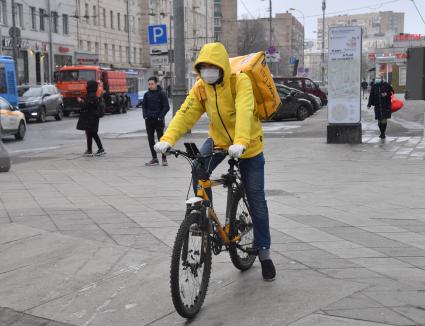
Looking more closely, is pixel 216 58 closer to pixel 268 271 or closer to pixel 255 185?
pixel 255 185

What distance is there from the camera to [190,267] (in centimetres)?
445

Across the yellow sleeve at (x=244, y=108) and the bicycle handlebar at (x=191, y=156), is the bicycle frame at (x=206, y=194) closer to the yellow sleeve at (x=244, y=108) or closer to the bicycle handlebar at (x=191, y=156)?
A: the bicycle handlebar at (x=191, y=156)

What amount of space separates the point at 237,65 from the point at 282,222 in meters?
2.84

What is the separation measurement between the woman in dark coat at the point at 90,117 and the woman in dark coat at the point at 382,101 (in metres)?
7.67

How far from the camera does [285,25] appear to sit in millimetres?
142625

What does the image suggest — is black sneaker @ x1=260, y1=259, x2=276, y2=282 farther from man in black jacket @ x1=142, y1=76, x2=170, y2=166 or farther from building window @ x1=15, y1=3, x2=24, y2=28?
building window @ x1=15, y1=3, x2=24, y2=28

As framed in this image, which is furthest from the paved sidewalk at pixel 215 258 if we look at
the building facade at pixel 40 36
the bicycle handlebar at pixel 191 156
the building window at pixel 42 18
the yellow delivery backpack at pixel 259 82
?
the building window at pixel 42 18

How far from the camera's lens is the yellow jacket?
4711mm

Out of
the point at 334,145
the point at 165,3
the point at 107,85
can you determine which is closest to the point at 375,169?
the point at 334,145

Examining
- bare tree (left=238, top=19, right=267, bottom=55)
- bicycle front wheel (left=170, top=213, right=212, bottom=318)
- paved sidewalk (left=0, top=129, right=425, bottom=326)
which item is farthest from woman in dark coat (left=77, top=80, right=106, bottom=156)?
bare tree (left=238, top=19, right=267, bottom=55)

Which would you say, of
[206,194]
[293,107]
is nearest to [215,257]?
[206,194]

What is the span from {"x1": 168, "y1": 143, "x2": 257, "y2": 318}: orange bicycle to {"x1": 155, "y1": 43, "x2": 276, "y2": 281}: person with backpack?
5.2 inches

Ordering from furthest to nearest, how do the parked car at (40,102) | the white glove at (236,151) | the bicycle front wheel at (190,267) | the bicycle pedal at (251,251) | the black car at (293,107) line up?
the parked car at (40,102)
the black car at (293,107)
the bicycle pedal at (251,251)
the white glove at (236,151)
the bicycle front wheel at (190,267)

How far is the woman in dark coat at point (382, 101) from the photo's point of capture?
18250 millimetres
